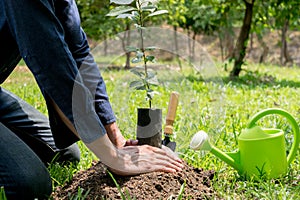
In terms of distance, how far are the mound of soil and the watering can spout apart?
111 mm

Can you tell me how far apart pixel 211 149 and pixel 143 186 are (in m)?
0.37

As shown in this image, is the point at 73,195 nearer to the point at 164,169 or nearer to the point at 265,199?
the point at 164,169

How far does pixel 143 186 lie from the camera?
1.61 m

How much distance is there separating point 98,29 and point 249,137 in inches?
294

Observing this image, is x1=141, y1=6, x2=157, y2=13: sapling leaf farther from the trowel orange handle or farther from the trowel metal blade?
the trowel metal blade

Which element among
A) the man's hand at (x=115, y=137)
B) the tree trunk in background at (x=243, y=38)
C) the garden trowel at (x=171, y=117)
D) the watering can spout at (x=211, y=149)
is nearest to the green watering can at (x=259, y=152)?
the watering can spout at (x=211, y=149)

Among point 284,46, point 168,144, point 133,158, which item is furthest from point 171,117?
point 284,46

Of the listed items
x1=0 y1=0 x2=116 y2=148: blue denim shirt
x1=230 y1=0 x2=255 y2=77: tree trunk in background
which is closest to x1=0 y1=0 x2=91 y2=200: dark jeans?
x1=0 y1=0 x2=116 y2=148: blue denim shirt

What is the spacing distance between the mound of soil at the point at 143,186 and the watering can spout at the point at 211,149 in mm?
111

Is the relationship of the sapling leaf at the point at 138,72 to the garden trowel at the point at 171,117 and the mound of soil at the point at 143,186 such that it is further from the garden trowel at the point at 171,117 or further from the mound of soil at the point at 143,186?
the mound of soil at the point at 143,186

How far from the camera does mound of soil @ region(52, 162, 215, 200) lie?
160 cm

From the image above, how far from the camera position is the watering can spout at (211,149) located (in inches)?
69.7

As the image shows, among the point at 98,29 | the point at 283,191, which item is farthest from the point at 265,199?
the point at 98,29

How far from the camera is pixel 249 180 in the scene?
1.85 metres
